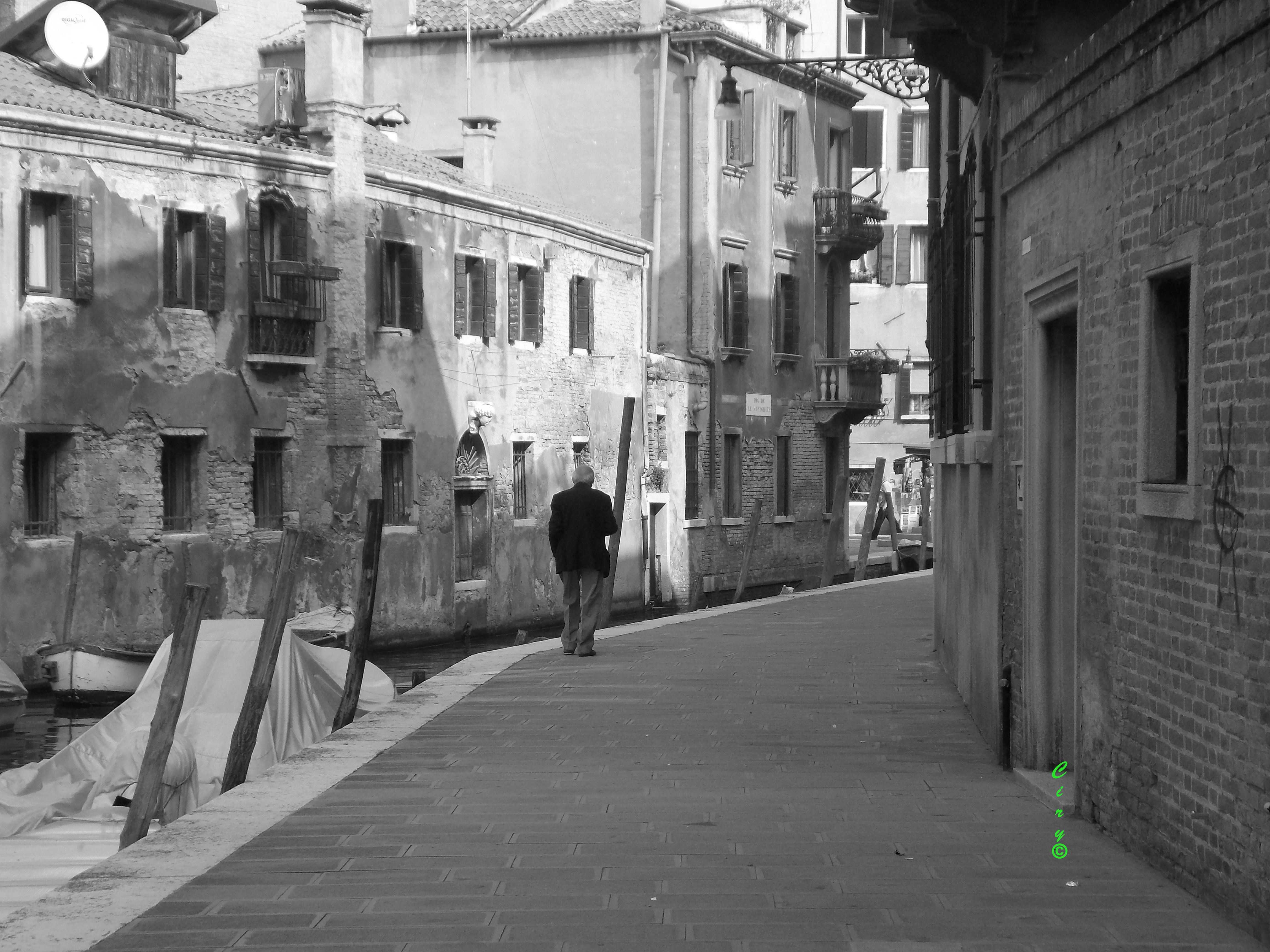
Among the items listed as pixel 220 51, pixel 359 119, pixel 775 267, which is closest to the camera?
pixel 359 119

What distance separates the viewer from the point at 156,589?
23.2 metres

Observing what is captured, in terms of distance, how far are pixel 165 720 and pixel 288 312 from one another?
46.3ft

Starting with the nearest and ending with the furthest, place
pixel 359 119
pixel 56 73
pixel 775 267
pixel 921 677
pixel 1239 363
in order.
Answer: pixel 1239 363 < pixel 921 677 < pixel 56 73 < pixel 359 119 < pixel 775 267

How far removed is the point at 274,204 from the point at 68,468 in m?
5.32

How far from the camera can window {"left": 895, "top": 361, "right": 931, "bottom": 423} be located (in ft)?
174

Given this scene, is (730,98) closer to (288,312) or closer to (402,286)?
(288,312)

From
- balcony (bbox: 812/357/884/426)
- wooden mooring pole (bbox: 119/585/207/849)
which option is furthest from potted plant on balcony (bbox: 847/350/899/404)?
wooden mooring pole (bbox: 119/585/207/849)

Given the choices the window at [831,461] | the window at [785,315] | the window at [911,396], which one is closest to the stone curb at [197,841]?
the window at [785,315]

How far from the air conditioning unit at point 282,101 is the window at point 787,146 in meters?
15.3

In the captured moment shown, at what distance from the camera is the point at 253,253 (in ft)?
80.7

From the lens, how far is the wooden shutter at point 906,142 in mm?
51875

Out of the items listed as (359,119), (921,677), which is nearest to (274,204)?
(359,119)

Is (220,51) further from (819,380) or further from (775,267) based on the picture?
(819,380)

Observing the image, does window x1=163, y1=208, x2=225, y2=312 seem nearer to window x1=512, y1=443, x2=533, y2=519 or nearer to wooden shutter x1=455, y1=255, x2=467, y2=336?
wooden shutter x1=455, y1=255, x2=467, y2=336
